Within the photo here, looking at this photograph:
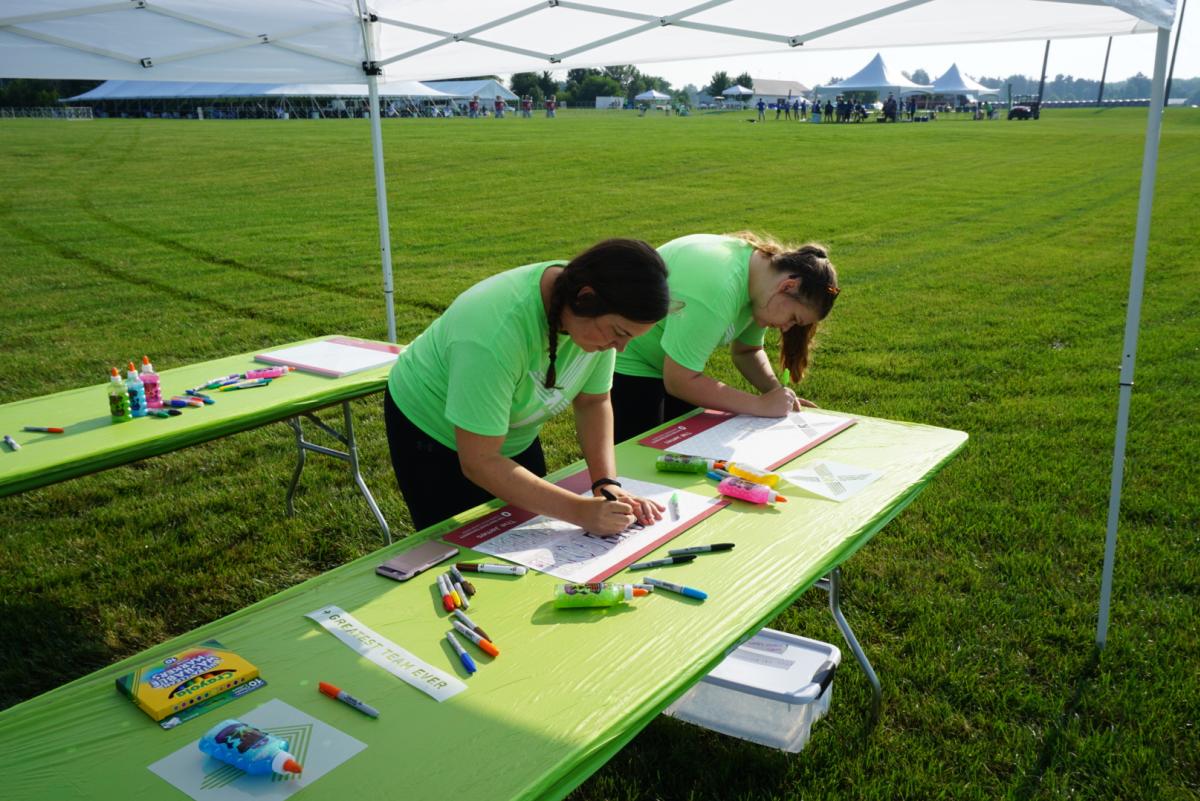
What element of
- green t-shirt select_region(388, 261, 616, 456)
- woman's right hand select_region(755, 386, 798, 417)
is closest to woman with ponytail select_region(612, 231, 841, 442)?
woman's right hand select_region(755, 386, 798, 417)

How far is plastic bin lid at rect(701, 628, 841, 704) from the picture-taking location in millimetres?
2404

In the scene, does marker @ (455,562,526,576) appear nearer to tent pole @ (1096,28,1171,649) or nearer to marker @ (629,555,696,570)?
marker @ (629,555,696,570)

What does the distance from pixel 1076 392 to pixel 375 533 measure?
437 cm

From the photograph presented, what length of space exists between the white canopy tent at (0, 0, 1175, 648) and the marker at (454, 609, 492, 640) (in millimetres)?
2138

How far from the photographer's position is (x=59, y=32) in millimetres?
3521

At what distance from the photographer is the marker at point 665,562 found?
1.86 metres

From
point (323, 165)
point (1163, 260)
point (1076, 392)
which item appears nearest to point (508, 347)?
point (1076, 392)

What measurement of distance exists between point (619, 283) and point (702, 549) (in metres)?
0.64

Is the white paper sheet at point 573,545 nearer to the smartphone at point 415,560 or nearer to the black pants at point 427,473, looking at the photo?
the smartphone at point 415,560

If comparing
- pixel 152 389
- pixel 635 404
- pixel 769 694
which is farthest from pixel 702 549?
pixel 152 389

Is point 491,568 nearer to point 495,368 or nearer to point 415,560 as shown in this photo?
point 415,560

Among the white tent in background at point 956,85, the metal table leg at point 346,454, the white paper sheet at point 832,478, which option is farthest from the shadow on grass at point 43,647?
the white tent in background at point 956,85

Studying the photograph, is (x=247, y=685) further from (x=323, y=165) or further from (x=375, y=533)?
(x=323, y=165)

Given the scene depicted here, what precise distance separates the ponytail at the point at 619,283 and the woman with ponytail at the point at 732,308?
65 cm
